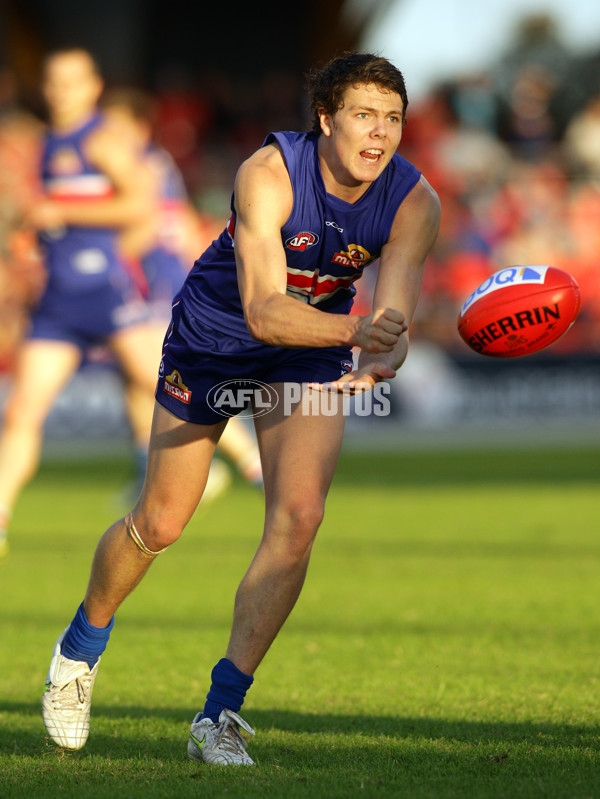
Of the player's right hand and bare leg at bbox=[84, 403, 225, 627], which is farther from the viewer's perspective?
bare leg at bbox=[84, 403, 225, 627]

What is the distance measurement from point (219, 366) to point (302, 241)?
524mm

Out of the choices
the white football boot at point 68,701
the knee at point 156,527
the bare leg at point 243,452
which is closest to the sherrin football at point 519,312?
the knee at point 156,527

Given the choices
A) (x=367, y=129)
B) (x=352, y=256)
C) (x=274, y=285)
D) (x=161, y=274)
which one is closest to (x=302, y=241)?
(x=352, y=256)

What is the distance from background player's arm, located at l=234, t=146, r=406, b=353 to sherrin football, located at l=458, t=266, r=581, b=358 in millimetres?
695

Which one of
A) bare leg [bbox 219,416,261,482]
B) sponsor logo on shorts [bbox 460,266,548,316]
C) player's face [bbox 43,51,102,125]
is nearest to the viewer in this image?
sponsor logo on shorts [bbox 460,266,548,316]

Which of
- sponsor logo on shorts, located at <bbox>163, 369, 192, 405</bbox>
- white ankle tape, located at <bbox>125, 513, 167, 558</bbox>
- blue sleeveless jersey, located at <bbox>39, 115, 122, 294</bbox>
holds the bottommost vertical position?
white ankle tape, located at <bbox>125, 513, 167, 558</bbox>

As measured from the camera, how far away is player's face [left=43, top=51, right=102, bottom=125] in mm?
7789

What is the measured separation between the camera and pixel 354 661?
202 inches

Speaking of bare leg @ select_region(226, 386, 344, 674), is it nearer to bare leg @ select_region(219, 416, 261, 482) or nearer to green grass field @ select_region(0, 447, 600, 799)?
green grass field @ select_region(0, 447, 600, 799)

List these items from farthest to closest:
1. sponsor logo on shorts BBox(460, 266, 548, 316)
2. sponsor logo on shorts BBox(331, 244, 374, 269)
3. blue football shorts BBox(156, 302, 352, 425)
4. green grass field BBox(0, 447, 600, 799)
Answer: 1. sponsor logo on shorts BBox(460, 266, 548, 316)
2. blue football shorts BBox(156, 302, 352, 425)
3. sponsor logo on shorts BBox(331, 244, 374, 269)
4. green grass field BBox(0, 447, 600, 799)

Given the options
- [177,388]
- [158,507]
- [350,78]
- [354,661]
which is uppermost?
[350,78]

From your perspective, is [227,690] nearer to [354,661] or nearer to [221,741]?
[221,741]

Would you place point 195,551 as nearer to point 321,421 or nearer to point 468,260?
point 321,421

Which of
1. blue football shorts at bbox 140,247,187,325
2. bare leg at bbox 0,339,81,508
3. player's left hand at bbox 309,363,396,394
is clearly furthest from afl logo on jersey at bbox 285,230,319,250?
blue football shorts at bbox 140,247,187,325
